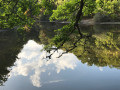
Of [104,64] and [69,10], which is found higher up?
[69,10]

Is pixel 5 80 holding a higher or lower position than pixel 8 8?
lower

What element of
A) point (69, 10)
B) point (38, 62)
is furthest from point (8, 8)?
point (38, 62)

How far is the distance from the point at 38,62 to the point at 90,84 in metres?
10.6

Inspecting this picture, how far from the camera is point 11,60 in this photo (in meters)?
25.1

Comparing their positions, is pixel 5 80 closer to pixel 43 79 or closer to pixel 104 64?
pixel 43 79

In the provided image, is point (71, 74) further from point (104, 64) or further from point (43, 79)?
point (104, 64)

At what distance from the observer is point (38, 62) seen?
76.3 ft

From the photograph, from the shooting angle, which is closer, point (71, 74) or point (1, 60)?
point (71, 74)

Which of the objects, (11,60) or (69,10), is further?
(11,60)

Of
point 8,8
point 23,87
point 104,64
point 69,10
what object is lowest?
point 23,87

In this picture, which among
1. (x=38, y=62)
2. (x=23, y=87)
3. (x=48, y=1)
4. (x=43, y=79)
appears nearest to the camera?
(x=48, y=1)

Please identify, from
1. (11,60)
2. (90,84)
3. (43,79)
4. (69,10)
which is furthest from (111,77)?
(11,60)

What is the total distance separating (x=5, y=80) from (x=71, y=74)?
7462mm

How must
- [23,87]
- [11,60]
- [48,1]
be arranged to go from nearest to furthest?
[48,1]
[23,87]
[11,60]
